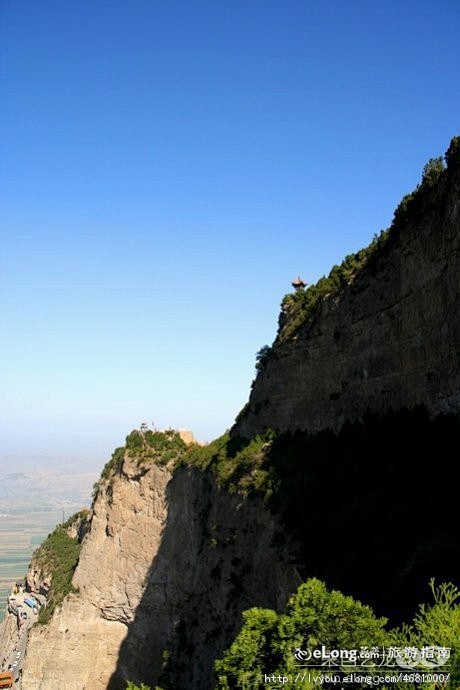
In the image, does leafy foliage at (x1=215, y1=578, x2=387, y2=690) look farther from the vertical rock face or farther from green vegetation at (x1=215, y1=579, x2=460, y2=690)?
the vertical rock face

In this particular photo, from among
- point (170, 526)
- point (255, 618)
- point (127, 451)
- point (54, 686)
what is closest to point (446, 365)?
point (255, 618)

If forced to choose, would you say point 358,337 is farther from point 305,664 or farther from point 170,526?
point 170,526

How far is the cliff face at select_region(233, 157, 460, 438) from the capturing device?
1745 centimetres

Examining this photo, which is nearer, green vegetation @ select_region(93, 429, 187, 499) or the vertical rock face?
the vertical rock face

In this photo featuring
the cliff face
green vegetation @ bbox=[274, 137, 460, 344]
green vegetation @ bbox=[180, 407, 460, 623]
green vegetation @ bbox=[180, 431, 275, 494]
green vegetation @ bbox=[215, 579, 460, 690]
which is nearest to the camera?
green vegetation @ bbox=[215, 579, 460, 690]

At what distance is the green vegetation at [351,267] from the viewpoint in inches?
753

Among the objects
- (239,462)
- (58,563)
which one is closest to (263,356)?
(239,462)

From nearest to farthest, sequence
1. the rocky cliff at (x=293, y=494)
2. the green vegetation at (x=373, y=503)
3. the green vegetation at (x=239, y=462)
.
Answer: the green vegetation at (x=373, y=503) < the rocky cliff at (x=293, y=494) < the green vegetation at (x=239, y=462)

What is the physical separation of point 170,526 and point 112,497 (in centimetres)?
741

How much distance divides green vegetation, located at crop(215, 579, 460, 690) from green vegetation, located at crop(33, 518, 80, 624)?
39476mm

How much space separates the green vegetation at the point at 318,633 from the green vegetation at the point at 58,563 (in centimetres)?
3948

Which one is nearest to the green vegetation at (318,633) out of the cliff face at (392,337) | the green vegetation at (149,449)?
the cliff face at (392,337)

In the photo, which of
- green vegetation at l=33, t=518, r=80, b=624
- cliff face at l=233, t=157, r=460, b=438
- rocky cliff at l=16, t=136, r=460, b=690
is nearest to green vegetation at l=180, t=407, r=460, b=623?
rocky cliff at l=16, t=136, r=460, b=690

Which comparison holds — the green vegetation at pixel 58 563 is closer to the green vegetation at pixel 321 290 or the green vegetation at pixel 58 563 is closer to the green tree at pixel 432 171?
the green vegetation at pixel 321 290
